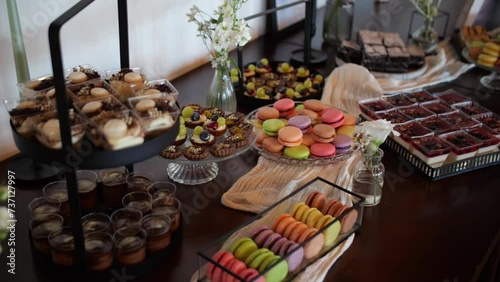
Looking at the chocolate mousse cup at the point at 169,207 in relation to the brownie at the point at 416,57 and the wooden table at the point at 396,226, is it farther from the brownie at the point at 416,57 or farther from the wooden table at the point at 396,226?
the brownie at the point at 416,57

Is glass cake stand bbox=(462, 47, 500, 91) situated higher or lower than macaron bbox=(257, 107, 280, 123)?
lower

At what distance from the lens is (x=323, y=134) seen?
52.6 inches

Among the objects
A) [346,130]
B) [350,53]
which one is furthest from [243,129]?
[350,53]

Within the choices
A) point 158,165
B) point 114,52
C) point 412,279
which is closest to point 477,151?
point 412,279

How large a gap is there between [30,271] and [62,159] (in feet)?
0.91

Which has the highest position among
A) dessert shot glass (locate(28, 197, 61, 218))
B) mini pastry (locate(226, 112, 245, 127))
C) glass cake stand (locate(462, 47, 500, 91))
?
mini pastry (locate(226, 112, 245, 127))

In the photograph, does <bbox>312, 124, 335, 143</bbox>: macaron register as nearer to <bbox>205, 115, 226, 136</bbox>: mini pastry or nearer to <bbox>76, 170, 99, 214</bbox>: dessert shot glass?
<bbox>205, 115, 226, 136</bbox>: mini pastry

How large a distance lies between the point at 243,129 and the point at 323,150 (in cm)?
19

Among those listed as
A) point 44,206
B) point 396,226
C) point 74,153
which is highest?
point 74,153

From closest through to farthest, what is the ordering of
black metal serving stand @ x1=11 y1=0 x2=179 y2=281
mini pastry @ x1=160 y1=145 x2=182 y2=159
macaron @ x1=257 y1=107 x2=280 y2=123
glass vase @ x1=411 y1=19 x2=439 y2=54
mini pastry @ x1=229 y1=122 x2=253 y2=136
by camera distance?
black metal serving stand @ x1=11 y1=0 x2=179 y2=281 < mini pastry @ x1=160 y1=145 x2=182 y2=159 < mini pastry @ x1=229 y1=122 x2=253 y2=136 < macaron @ x1=257 y1=107 x2=280 y2=123 < glass vase @ x1=411 y1=19 x2=439 y2=54

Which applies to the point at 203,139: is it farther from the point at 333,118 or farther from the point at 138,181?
the point at 333,118

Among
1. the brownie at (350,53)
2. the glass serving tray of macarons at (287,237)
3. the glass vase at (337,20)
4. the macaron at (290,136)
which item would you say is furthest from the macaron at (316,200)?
the glass vase at (337,20)

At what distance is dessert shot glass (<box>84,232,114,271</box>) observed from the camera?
0.97 meters

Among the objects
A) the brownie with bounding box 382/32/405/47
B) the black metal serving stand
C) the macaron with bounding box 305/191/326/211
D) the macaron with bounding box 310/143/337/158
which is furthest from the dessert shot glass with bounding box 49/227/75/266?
the brownie with bounding box 382/32/405/47
